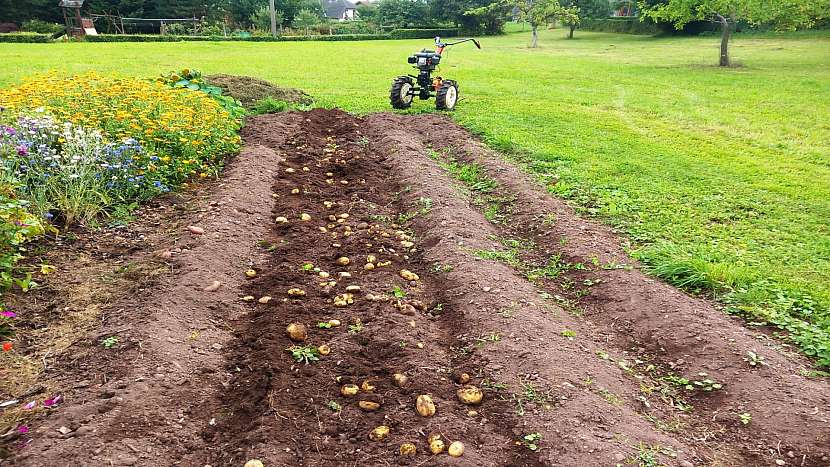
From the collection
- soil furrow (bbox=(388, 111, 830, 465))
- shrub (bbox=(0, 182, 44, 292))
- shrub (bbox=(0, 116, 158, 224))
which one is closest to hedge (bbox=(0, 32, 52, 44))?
shrub (bbox=(0, 116, 158, 224))

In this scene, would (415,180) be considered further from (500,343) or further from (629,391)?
(629,391)

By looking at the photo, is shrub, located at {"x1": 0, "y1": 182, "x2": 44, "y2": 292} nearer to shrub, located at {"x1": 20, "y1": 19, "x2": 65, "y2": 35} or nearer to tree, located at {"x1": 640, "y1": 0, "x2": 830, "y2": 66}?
tree, located at {"x1": 640, "y1": 0, "x2": 830, "y2": 66}

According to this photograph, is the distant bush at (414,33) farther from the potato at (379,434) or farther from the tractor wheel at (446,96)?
the potato at (379,434)

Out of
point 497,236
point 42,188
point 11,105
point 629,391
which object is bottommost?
point 629,391

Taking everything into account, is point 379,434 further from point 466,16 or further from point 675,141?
point 466,16

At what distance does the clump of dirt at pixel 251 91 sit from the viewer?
1083 centimetres

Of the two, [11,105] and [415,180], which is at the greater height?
[11,105]

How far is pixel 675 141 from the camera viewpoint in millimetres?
9320

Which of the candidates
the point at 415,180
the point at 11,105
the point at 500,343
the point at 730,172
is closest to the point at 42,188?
the point at 11,105

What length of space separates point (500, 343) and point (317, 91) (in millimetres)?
10865

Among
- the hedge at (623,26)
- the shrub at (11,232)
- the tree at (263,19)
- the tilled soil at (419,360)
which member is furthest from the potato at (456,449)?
the tree at (263,19)

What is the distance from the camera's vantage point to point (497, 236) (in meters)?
5.45

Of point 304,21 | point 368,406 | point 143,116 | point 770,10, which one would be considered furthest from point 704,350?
point 304,21

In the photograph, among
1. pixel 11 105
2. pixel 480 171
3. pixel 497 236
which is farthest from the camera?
pixel 480 171
